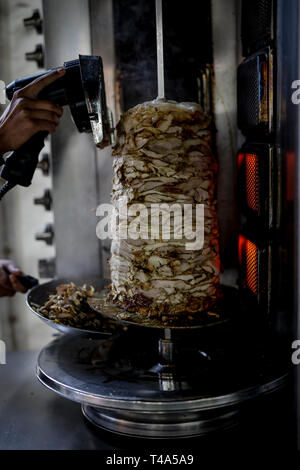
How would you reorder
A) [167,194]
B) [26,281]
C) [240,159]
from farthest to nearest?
1. [26,281]
2. [240,159]
3. [167,194]

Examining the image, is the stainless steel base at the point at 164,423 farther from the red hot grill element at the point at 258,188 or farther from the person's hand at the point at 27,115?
the person's hand at the point at 27,115

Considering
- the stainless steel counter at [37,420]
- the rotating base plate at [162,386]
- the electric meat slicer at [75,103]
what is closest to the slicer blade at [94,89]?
the electric meat slicer at [75,103]

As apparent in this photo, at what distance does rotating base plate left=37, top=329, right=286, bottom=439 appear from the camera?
3.24ft

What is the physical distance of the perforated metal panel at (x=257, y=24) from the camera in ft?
3.34

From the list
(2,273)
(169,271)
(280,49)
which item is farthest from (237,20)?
(2,273)

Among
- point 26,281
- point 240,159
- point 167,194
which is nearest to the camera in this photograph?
point 167,194

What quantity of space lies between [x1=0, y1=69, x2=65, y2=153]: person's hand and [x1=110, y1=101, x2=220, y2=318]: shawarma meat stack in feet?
0.59

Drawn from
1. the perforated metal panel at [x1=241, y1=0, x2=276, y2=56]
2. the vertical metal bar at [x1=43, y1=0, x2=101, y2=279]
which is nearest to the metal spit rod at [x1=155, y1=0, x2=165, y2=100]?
the perforated metal panel at [x1=241, y1=0, x2=276, y2=56]

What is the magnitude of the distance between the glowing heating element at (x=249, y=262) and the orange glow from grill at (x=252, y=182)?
101mm

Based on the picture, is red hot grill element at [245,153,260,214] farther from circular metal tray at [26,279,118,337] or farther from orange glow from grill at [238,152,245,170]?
circular metal tray at [26,279,118,337]

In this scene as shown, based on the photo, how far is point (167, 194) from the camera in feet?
3.40

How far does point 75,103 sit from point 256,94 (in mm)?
415

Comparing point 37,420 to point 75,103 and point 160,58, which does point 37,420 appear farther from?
point 160,58

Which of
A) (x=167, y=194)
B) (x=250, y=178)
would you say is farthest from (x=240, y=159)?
(x=167, y=194)
